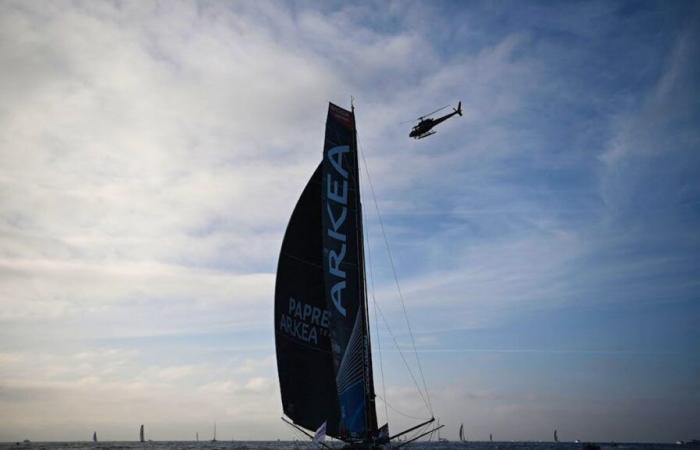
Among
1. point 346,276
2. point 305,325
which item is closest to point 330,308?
point 346,276

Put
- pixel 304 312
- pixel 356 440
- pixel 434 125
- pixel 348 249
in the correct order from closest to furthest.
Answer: pixel 356 440 < pixel 348 249 < pixel 304 312 < pixel 434 125

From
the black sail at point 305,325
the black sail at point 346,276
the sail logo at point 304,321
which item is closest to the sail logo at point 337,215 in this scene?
the black sail at point 346,276

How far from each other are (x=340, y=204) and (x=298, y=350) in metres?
7.80

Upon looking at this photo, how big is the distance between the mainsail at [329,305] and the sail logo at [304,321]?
5cm

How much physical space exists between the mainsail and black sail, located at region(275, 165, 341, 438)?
5cm

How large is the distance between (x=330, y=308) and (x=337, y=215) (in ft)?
15.1

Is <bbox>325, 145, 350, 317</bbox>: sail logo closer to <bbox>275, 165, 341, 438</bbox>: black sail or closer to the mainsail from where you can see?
the mainsail

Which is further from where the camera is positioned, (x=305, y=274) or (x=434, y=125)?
(x=434, y=125)

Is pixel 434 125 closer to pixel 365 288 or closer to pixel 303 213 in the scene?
pixel 303 213

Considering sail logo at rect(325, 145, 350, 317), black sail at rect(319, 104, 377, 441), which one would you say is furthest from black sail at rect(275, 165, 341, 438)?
sail logo at rect(325, 145, 350, 317)

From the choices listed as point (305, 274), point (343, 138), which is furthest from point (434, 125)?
point (305, 274)

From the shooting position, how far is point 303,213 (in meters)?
33.4

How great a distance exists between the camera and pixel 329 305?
28969 mm

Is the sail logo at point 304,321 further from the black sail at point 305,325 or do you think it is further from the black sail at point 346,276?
the black sail at point 346,276
